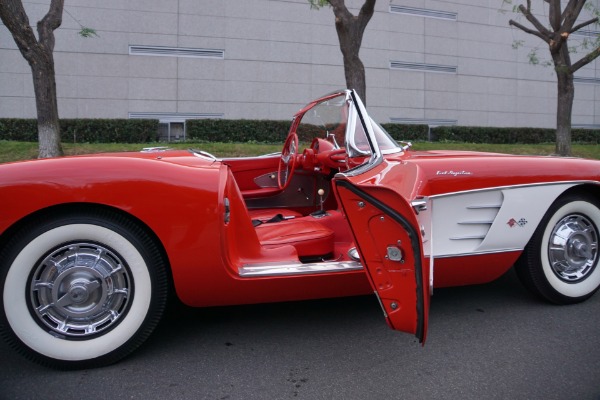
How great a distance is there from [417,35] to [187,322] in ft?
53.2

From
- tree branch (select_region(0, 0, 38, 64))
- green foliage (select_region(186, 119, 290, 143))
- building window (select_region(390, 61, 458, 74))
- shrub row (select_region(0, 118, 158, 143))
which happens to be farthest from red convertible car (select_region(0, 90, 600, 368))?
building window (select_region(390, 61, 458, 74))

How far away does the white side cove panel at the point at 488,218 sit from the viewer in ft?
9.39

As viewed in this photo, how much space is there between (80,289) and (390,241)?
1564 millimetres

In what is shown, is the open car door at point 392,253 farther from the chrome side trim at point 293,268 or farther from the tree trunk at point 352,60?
the tree trunk at point 352,60

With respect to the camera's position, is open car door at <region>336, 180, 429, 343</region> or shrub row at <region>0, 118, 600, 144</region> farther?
shrub row at <region>0, 118, 600, 144</region>

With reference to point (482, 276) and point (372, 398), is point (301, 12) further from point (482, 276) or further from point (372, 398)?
point (372, 398)

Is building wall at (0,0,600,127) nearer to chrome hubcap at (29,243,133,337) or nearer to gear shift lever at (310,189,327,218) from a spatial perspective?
gear shift lever at (310,189,327,218)

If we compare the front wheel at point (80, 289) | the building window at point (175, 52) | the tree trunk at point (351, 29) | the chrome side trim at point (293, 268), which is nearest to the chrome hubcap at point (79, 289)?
the front wheel at point (80, 289)

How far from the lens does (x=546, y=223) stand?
3152 millimetres

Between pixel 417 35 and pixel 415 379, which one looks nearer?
pixel 415 379

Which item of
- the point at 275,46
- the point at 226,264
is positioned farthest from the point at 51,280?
the point at 275,46

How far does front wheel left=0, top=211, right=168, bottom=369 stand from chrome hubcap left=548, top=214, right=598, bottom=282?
263cm

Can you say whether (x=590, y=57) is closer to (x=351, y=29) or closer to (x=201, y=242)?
(x=351, y=29)

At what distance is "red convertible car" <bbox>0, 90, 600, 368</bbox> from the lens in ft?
7.37
